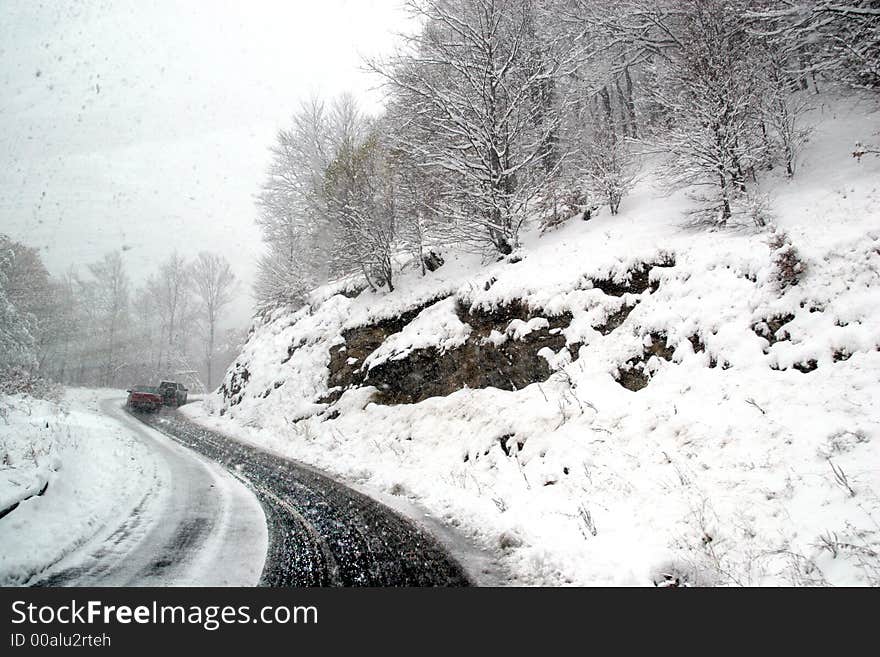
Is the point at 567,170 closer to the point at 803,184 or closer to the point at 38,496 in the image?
the point at 803,184

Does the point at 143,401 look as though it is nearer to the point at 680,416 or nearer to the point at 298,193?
the point at 298,193

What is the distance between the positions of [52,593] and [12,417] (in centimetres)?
1036

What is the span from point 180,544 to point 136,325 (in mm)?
51097

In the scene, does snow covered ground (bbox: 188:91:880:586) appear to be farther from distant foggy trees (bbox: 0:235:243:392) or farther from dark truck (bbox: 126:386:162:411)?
distant foggy trees (bbox: 0:235:243:392)

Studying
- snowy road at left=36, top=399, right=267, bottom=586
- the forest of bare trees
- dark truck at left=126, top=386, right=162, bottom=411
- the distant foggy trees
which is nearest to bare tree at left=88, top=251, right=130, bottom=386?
the distant foggy trees

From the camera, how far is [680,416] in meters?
6.45

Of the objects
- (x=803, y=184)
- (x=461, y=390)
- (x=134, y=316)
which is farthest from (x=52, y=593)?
(x=134, y=316)

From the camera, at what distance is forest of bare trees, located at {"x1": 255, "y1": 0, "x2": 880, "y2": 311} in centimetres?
1014

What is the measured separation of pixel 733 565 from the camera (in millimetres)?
4102

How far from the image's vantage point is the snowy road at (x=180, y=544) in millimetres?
4203

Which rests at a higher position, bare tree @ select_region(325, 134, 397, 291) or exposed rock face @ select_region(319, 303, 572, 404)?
bare tree @ select_region(325, 134, 397, 291)

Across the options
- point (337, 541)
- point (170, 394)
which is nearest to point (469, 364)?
point (337, 541)

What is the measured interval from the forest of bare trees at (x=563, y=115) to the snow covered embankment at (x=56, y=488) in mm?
10394

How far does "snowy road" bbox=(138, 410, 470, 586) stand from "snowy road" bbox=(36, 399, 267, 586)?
0.28 metres
